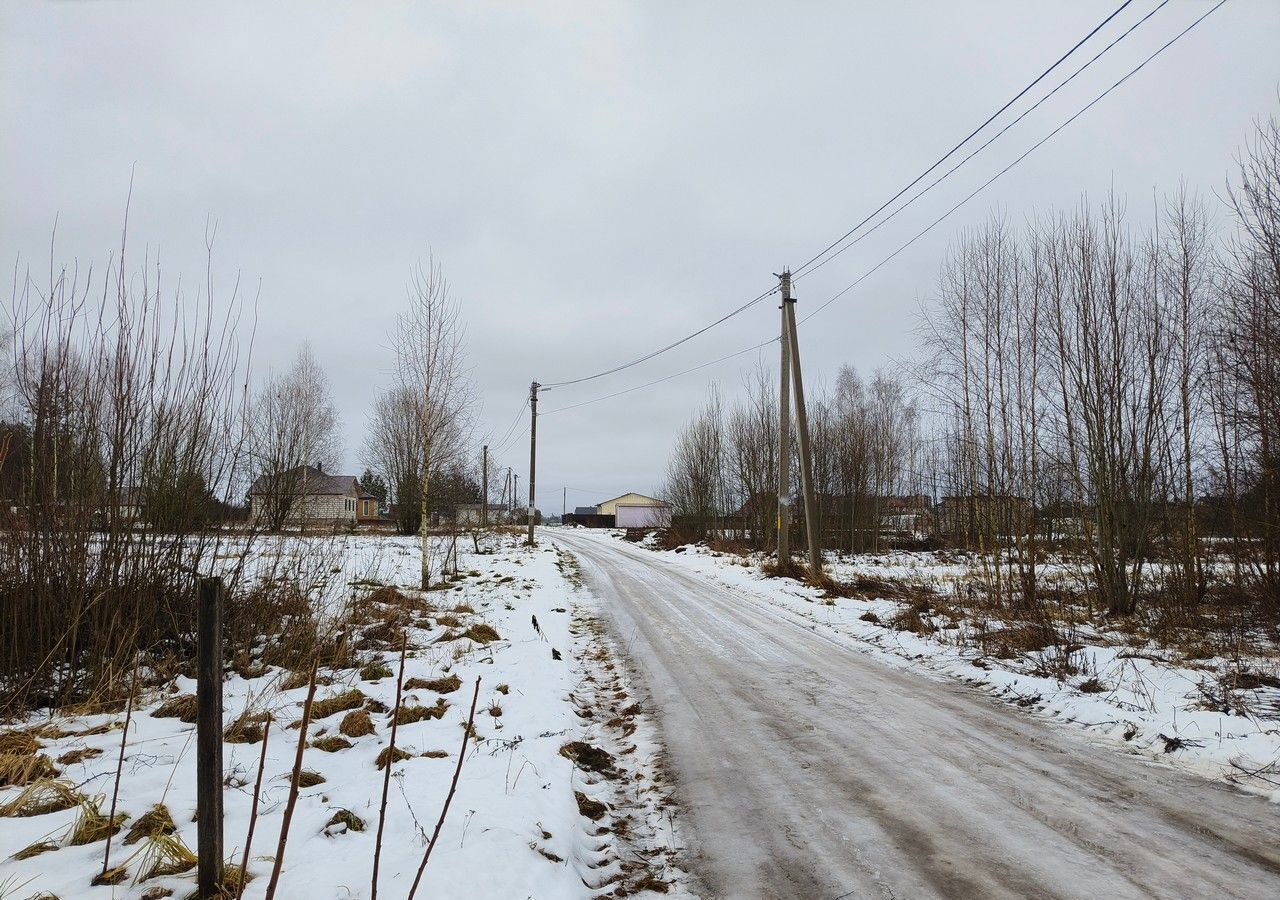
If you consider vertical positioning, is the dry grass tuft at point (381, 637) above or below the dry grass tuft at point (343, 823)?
above

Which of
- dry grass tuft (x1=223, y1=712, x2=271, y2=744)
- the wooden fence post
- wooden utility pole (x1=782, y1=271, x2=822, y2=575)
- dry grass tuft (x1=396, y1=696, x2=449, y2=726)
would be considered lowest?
dry grass tuft (x1=396, y1=696, x2=449, y2=726)

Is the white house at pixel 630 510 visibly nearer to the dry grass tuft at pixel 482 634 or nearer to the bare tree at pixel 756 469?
the bare tree at pixel 756 469

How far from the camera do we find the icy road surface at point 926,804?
134 inches

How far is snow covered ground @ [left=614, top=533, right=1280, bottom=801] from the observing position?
200 inches

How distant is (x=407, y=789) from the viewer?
420 centimetres

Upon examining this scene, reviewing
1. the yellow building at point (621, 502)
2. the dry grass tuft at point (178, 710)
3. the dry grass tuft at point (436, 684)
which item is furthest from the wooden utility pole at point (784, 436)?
the yellow building at point (621, 502)

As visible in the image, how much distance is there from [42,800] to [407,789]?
1949mm

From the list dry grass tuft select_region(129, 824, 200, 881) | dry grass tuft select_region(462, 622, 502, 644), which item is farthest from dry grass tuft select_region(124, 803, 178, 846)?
dry grass tuft select_region(462, 622, 502, 644)

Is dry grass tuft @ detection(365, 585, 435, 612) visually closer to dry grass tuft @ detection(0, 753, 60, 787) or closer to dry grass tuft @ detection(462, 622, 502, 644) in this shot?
dry grass tuft @ detection(462, 622, 502, 644)

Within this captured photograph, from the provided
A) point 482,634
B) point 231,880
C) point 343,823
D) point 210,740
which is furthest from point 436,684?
point 210,740

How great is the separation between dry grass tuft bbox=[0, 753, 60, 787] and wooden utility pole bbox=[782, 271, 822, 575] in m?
15.1

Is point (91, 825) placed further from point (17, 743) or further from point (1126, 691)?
point (1126, 691)

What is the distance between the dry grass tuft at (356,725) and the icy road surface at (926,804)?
2.53m

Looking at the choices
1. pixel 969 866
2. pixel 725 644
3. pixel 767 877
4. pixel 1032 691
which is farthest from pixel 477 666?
pixel 1032 691
